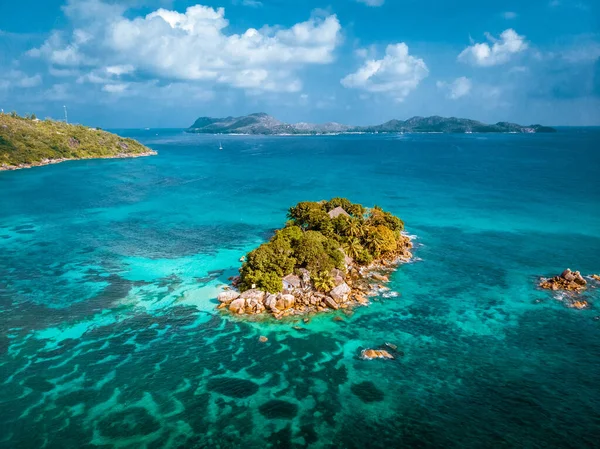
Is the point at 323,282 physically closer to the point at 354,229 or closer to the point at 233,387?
the point at 354,229

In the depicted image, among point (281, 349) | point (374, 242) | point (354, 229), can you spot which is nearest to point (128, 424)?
point (281, 349)

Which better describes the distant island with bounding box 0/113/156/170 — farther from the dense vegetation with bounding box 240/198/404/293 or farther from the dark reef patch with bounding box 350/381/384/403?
the dark reef patch with bounding box 350/381/384/403

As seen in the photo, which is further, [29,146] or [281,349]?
[29,146]

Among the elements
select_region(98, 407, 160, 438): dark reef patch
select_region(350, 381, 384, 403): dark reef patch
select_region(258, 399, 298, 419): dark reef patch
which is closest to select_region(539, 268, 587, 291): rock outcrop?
select_region(350, 381, 384, 403): dark reef patch

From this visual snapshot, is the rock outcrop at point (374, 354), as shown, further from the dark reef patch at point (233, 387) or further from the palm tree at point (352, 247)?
the palm tree at point (352, 247)

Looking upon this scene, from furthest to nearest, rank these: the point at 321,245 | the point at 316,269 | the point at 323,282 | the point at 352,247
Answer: the point at 352,247
the point at 321,245
the point at 316,269
the point at 323,282

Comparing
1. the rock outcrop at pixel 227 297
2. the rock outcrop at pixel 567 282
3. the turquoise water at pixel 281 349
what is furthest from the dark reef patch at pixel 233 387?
the rock outcrop at pixel 567 282
